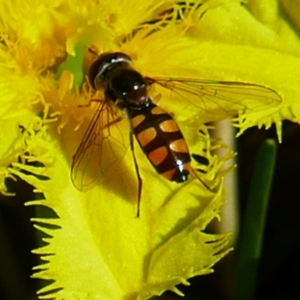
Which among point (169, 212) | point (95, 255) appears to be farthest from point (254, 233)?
point (95, 255)

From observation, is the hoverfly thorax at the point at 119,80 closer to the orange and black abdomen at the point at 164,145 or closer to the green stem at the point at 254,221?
the orange and black abdomen at the point at 164,145

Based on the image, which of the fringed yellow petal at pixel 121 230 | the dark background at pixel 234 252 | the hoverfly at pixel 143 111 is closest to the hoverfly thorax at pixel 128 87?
the hoverfly at pixel 143 111

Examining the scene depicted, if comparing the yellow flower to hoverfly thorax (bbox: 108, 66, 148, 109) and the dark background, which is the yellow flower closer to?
hoverfly thorax (bbox: 108, 66, 148, 109)

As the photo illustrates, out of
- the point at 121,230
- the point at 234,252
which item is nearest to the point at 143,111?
the point at 121,230

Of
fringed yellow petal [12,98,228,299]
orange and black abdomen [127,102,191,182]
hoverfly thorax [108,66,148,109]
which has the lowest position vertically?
fringed yellow petal [12,98,228,299]

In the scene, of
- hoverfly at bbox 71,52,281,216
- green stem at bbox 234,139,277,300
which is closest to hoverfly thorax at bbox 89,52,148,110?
hoverfly at bbox 71,52,281,216

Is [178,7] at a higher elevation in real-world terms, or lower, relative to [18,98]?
higher

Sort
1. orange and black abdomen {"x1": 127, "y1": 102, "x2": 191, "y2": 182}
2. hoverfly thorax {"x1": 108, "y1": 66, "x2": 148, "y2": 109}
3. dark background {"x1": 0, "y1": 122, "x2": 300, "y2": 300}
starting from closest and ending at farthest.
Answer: orange and black abdomen {"x1": 127, "y1": 102, "x2": 191, "y2": 182}
hoverfly thorax {"x1": 108, "y1": 66, "x2": 148, "y2": 109}
dark background {"x1": 0, "y1": 122, "x2": 300, "y2": 300}

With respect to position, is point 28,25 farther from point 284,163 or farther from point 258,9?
point 284,163
